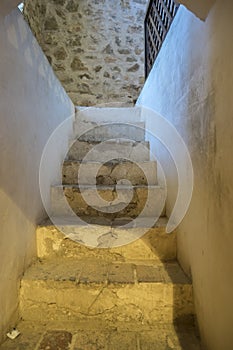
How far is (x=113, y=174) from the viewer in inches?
73.7

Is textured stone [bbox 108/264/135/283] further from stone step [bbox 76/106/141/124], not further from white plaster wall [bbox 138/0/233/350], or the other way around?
stone step [bbox 76/106/141/124]

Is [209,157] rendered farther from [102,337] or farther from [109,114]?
[109,114]

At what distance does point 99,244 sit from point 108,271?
0.55ft

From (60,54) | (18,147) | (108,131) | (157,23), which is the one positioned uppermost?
(60,54)

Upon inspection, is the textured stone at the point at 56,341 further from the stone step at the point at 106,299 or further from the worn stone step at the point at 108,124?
the worn stone step at the point at 108,124

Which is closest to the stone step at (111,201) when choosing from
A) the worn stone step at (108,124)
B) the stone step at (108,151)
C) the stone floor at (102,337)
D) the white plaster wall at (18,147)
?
the white plaster wall at (18,147)

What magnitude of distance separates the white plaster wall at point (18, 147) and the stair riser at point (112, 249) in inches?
3.4

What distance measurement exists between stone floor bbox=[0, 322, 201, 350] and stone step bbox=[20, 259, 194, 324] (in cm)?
4

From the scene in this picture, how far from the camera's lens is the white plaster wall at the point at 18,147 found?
0.95m

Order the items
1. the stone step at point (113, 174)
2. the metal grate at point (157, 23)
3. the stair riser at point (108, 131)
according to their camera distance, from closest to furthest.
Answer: the metal grate at point (157, 23)
the stone step at point (113, 174)
the stair riser at point (108, 131)

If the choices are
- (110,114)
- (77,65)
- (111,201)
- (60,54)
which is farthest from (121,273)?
(60,54)

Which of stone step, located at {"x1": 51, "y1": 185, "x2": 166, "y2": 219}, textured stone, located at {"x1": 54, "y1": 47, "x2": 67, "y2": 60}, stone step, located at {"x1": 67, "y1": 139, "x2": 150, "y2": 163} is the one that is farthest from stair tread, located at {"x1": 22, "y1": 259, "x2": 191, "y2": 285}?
textured stone, located at {"x1": 54, "y1": 47, "x2": 67, "y2": 60}

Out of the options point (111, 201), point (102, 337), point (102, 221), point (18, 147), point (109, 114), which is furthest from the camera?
point (109, 114)

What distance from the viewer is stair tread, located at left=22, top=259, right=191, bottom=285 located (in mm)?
1073
